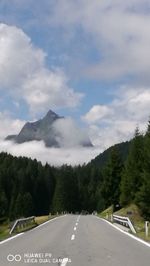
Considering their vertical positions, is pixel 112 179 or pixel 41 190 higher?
pixel 41 190

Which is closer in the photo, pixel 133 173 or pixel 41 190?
pixel 133 173

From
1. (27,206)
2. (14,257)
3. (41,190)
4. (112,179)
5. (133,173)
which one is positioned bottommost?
(14,257)

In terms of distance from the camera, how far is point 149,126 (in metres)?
57.6

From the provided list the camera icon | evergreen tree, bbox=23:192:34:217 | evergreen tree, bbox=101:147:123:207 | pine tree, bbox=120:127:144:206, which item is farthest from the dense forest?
the camera icon

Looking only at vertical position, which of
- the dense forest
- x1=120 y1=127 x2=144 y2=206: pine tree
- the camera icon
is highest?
the dense forest

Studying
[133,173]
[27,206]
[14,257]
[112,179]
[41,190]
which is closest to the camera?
[14,257]

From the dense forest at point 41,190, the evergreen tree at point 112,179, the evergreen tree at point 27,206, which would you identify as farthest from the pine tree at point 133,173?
the evergreen tree at point 27,206

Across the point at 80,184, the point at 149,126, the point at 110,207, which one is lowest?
the point at 110,207

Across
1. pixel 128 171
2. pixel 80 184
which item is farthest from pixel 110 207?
pixel 80 184

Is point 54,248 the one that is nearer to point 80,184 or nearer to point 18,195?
point 18,195

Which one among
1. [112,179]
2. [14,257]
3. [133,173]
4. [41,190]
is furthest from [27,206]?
[14,257]

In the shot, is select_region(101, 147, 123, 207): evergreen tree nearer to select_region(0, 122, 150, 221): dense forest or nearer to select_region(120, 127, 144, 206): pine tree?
select_region(120, 127, 144, 206): pine tree

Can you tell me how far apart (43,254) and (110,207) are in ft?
233

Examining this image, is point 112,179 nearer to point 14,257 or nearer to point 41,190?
point 14,257
